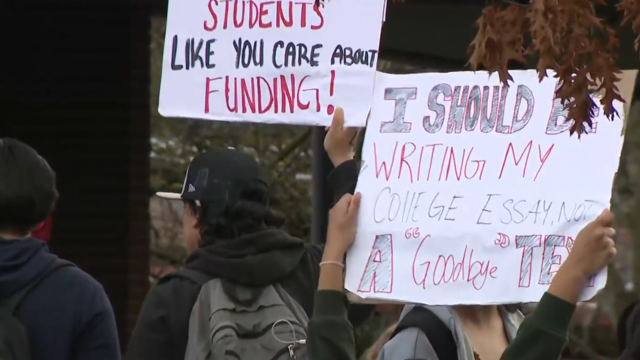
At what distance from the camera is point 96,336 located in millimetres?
3477

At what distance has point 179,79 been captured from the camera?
3.11 metres

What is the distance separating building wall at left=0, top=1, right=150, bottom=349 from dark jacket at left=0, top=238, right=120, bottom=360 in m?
3.86

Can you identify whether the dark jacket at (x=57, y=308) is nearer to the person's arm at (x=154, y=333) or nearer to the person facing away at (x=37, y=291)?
the person facing away at (x=37, y=291)

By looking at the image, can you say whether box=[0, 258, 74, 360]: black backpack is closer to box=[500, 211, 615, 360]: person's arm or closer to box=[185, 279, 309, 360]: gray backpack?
box=[185, 279, 309, 360]: gray backpack

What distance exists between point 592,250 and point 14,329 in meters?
1.61

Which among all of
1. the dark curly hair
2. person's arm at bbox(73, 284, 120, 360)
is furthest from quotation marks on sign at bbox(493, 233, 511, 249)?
person's arm at bbox(73, 284, 120, 360)

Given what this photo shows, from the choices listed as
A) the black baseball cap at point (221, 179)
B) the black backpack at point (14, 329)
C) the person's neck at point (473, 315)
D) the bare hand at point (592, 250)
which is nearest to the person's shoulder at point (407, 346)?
the person's neck at point (473, 315)

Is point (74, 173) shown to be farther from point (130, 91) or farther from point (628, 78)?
point (628, 78)

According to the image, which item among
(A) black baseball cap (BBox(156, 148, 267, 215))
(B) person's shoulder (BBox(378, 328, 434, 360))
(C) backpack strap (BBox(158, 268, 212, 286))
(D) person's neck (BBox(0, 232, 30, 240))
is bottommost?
(C) backpack strap (BBox(158, 268, 212, 286))

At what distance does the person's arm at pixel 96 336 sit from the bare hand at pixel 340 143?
3.16ft

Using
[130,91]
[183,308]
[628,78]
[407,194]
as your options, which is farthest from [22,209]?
[130,91]

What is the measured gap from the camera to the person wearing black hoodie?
344 cm

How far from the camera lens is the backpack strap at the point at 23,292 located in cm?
339

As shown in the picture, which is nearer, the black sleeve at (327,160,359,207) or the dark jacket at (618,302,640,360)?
the black sleeve at (327,160,359,207)
